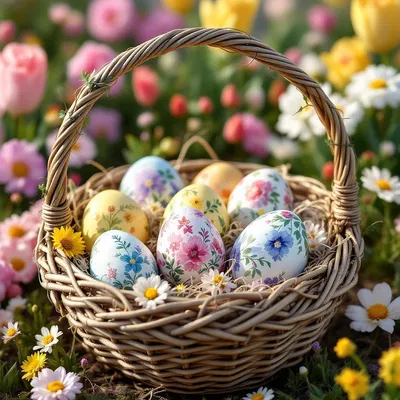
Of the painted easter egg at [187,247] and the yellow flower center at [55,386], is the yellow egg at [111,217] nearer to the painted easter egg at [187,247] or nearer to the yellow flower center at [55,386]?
the painted easter egg at [187,247]

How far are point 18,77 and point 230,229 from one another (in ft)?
3.34

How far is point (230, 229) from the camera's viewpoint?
1.84 metres

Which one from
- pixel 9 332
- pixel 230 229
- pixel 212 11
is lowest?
pixel 9 332

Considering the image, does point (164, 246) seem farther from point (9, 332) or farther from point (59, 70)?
point (59, 70)

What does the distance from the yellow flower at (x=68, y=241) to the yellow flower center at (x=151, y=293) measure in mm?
281

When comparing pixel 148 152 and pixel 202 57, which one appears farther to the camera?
pixel 202 57

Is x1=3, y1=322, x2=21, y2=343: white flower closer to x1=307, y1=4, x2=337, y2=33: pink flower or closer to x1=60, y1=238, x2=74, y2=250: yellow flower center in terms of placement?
x1=60, y1=238, x2=74, y2=250: yellow flower center

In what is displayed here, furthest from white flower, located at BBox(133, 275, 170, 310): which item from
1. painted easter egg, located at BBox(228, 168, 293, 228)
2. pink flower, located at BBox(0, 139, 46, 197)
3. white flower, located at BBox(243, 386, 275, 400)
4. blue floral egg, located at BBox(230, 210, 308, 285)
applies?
pink flower, located at BBox(0, 139, 46, 197)

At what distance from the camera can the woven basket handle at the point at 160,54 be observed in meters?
1.53

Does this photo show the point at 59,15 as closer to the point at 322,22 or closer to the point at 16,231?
the point at 322,22

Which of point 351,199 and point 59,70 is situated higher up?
point 351,199

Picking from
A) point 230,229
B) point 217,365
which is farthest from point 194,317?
point 230,229

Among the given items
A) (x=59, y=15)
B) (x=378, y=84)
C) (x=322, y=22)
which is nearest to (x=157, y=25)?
(x=59, y=15)

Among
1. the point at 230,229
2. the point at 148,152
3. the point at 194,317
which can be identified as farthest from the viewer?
the point at 148,152
